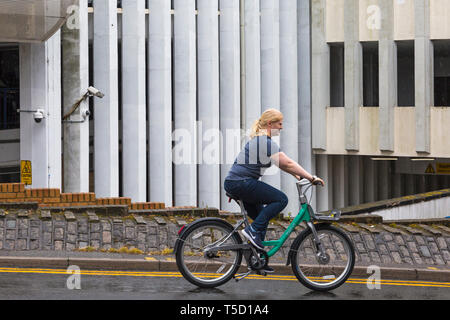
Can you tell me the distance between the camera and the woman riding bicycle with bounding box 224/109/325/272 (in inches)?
319

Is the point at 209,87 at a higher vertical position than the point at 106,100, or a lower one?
higher

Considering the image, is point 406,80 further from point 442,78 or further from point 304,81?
point 304,81

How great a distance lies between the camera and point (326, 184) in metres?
27.4

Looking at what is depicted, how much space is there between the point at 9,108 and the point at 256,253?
16848 mm

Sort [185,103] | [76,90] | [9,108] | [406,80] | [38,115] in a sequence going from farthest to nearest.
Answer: [406,80] < [9,108] < [185,103] < [76,90] < [38,115]

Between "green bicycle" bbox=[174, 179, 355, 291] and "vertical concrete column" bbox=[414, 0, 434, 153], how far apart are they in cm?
1676

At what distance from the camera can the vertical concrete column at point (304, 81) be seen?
25.8 metres

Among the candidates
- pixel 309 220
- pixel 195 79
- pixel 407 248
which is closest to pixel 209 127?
pixel 195 79

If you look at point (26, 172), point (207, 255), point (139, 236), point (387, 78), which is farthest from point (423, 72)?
point (207, 255)

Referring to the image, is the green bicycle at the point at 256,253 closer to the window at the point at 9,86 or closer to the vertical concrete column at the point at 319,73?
the window at the point at 9,86

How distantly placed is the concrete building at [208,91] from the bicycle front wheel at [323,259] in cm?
911

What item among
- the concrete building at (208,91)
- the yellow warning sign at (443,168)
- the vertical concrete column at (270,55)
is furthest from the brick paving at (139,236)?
the yellow warning sign at (443,168)

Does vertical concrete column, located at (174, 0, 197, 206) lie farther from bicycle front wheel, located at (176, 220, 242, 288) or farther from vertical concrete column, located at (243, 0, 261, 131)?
bicycle front wheel, located at (176, 220, 242, 288)
